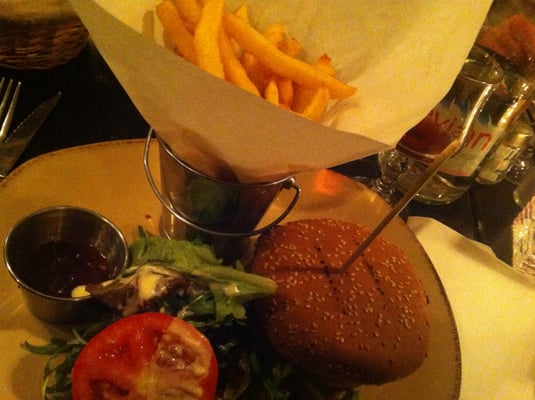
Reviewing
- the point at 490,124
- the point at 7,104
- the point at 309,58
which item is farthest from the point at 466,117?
the point at 7,104

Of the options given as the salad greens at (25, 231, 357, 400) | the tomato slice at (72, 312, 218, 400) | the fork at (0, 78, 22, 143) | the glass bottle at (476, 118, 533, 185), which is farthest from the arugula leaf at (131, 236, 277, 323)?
the glass bottle at (476, 118, 533, 185)

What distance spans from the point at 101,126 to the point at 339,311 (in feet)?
3.20

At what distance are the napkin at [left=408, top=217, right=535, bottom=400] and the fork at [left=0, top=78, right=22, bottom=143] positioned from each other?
1.26 metres

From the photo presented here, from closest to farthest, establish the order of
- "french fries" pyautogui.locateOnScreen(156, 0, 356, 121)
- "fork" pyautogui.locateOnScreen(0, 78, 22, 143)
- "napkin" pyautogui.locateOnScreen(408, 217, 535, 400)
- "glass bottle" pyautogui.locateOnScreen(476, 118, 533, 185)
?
"french fries" pyautogui.locateOnScreen(156, 0, 356, 121), "napkin" pyautogui.locateOnScreen(408, 217, 535, 400), "fork" pyautogui.locateOnScreen(0, 78, 22, 143), "glass bottle" pyautogui.locateOnScreen(476, 118, 533, 185)

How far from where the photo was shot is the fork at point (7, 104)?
1480mm

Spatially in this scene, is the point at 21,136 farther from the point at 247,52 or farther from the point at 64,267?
the point at 247,52

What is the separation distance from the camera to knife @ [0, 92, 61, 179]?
1.39 metres

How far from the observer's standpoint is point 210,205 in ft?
4.17

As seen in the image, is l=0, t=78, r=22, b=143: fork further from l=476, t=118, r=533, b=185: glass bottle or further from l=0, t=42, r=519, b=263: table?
l=476, t=118, r=533, b=185: glass bottle

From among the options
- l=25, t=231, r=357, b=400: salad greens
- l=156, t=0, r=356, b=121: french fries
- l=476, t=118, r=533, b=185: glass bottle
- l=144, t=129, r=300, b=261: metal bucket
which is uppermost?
l=156, t=0, r=356, b=121: french fries

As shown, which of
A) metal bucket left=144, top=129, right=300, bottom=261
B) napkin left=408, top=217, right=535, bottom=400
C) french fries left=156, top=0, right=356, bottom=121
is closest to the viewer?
french fries left=156, top=0, right=356, bottom=121

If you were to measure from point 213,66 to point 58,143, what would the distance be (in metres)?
0.74

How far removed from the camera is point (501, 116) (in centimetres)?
153

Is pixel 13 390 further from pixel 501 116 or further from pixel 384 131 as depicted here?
pixel 501 116
